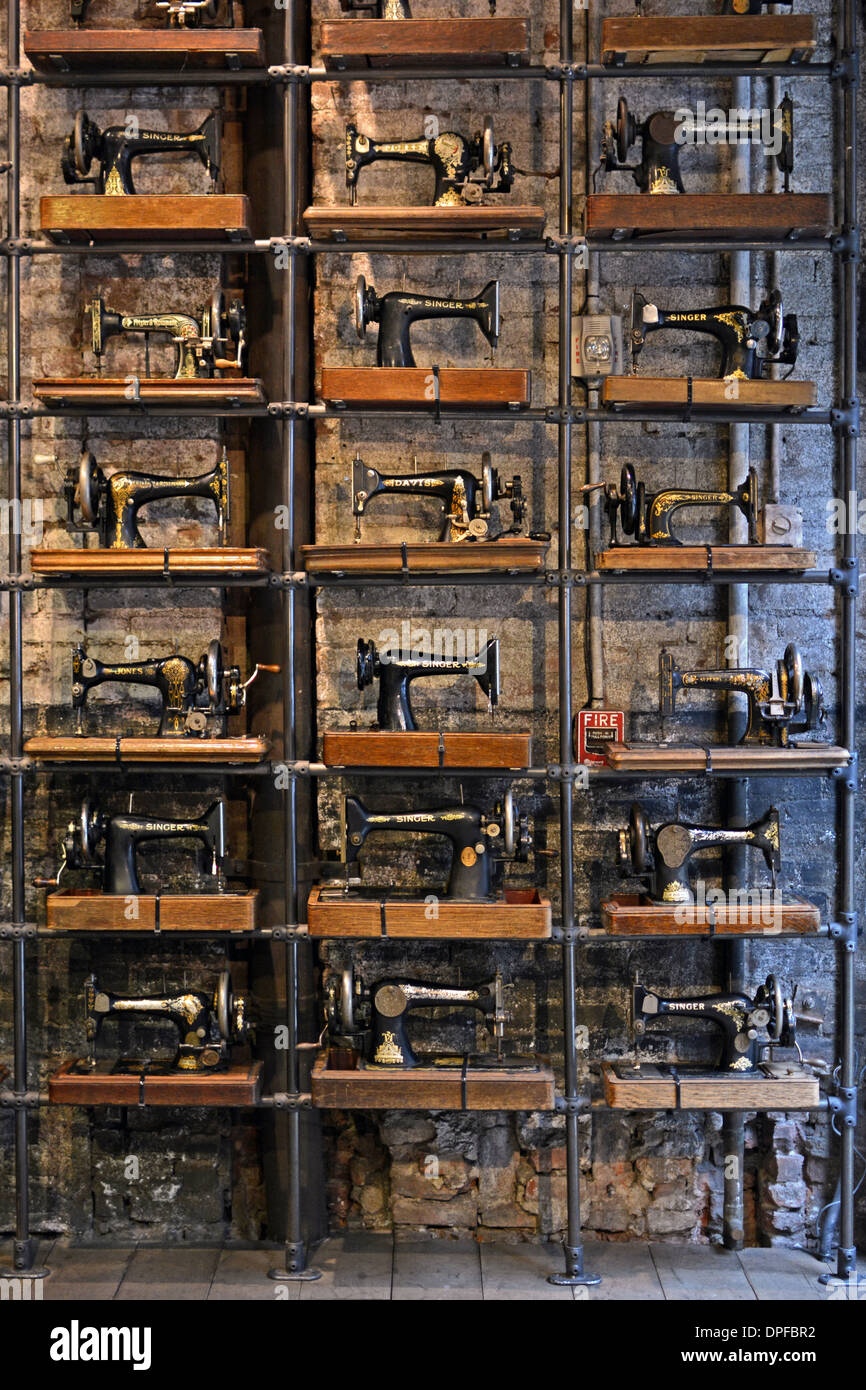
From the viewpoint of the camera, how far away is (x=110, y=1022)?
154 inches

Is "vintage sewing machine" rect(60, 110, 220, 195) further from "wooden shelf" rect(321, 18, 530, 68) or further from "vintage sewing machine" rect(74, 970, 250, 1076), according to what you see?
"vintage sewing machine" rect(74, 970, 250, 1076)

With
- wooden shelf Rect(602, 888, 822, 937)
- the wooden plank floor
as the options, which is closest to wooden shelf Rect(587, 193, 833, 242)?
wooden shelf Rect(602, 888, 822, 937)

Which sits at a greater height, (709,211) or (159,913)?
(709,211)

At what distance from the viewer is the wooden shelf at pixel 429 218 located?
3512mm

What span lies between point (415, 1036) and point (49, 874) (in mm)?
1216

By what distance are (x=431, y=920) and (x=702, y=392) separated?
64.5 inches

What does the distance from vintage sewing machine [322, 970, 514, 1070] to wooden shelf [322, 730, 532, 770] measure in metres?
0.60

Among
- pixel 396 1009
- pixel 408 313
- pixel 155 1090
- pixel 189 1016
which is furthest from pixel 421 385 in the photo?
pixel 155 1090

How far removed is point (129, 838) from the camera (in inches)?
144

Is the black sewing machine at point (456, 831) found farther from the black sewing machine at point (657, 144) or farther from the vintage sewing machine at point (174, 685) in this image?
the black sewing machine at point (657, 144)

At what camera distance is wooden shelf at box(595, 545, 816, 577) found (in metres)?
3.55

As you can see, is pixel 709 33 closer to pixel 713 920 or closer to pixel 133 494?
pixel 133 494

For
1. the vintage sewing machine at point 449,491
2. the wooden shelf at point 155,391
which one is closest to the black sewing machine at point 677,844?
the vintage sewing machine at point 449,491

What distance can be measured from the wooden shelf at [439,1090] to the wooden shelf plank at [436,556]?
140cm
